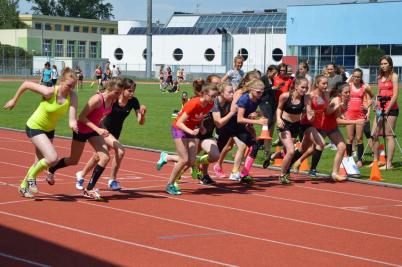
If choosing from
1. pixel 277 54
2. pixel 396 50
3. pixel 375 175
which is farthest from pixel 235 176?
pixel 277 54

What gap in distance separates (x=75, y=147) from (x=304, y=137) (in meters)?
4.31

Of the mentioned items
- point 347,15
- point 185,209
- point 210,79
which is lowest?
point 185,209

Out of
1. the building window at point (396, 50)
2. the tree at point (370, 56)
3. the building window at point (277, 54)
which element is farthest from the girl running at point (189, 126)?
the building window at point (277, 54)

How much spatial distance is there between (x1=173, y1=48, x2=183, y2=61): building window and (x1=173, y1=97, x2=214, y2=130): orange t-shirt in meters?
71.2

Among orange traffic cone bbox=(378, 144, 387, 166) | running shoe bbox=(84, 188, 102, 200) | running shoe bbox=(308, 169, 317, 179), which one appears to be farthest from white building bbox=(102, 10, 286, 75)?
running shoe bbox=(84, 188, 102, 200)

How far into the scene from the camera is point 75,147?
34.8 ft

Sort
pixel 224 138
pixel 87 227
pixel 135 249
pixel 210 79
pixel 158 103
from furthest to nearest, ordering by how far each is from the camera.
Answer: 1. pixel 158 103
2. pixel 224 138
3. pixel 210 79
4. pixel 87 227
5. pixel 135 249

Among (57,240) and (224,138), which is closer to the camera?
(57,240)

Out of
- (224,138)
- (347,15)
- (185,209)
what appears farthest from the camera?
(347,15)

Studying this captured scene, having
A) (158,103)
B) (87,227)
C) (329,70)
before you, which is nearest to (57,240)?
(87,227)

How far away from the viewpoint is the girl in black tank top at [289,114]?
12.6 m

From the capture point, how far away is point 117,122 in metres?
11.3

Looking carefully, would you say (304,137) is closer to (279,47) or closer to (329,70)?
(329,70)

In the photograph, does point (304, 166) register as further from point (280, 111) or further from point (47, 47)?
point (47, 47)
